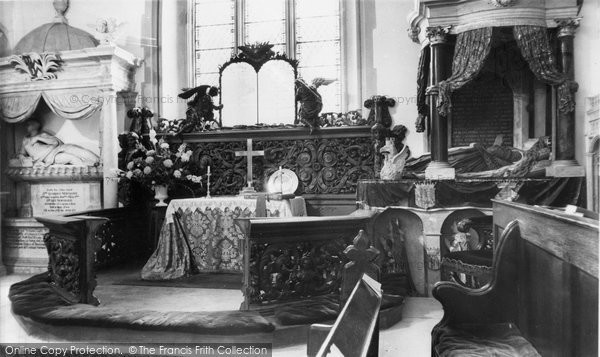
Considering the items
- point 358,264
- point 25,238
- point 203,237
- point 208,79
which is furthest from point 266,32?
point 358,264

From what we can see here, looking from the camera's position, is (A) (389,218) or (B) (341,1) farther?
(B) (341,1)

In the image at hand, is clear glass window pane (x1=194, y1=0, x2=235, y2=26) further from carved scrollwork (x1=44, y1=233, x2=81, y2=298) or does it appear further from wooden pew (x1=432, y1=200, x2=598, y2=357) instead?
wooden pew (x1=432, y1=200, x2=598, y2=357)

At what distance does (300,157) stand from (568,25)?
3.32 metres

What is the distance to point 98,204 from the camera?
21.7 feet

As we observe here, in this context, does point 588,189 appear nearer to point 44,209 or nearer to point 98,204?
point 98,204

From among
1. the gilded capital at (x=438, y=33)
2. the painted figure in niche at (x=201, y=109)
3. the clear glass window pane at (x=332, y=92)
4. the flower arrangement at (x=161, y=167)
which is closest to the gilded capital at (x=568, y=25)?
the gilded capital at (x=438, y=33)

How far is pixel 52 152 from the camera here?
659 cm

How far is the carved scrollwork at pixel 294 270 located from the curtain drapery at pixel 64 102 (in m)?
3.86

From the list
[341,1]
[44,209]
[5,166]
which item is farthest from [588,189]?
[5,166]

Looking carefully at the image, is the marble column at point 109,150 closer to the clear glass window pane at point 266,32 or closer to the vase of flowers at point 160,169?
the vase of flowers at point 160,169

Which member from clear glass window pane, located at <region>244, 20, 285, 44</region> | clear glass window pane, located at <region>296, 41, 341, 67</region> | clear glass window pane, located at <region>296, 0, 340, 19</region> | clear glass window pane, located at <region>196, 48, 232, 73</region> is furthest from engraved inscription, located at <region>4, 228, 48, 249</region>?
clear glass window pane, located at <region>296, 0, 340, 19</region>

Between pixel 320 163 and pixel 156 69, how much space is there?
2.78 metres

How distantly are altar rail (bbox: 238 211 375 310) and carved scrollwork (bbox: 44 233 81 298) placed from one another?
1429 millimetres

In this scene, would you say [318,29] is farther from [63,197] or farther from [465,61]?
[63,197]
